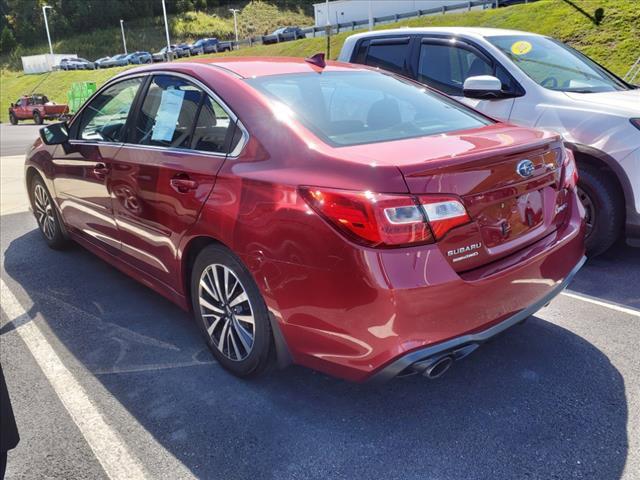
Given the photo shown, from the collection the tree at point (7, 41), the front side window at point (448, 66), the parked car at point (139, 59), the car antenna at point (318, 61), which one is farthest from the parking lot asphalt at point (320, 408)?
the tree at point (7, 41)

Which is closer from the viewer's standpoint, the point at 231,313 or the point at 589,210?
the point at 231,313

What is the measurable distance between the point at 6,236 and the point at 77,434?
4134mm

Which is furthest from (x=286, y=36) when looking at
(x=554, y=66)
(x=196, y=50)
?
(x=554, y=66)

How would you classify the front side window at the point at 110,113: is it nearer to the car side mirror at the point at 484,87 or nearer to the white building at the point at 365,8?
the car side mirror at the point at 484,87

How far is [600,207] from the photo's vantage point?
4312 mm

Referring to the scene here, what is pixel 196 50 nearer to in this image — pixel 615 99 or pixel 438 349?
pixel 615 99

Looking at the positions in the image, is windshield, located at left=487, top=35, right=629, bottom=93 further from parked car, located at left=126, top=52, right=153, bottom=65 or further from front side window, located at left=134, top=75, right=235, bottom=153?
parked car, located at left=126, top=52, right=153, bottom=65

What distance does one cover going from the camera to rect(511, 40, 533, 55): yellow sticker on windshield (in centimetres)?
504

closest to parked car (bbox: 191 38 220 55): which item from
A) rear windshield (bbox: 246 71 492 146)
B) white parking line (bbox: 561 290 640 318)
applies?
rear windshield (bbox: 246 71 492 146)

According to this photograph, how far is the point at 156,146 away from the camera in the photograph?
3275mm

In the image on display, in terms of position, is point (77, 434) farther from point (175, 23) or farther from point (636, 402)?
point (175, 23)

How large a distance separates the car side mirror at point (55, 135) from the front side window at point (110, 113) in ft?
0.45

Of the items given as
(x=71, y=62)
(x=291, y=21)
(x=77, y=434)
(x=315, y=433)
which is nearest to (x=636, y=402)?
(x=315, y=433)

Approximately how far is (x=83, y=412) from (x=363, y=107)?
215 cm
